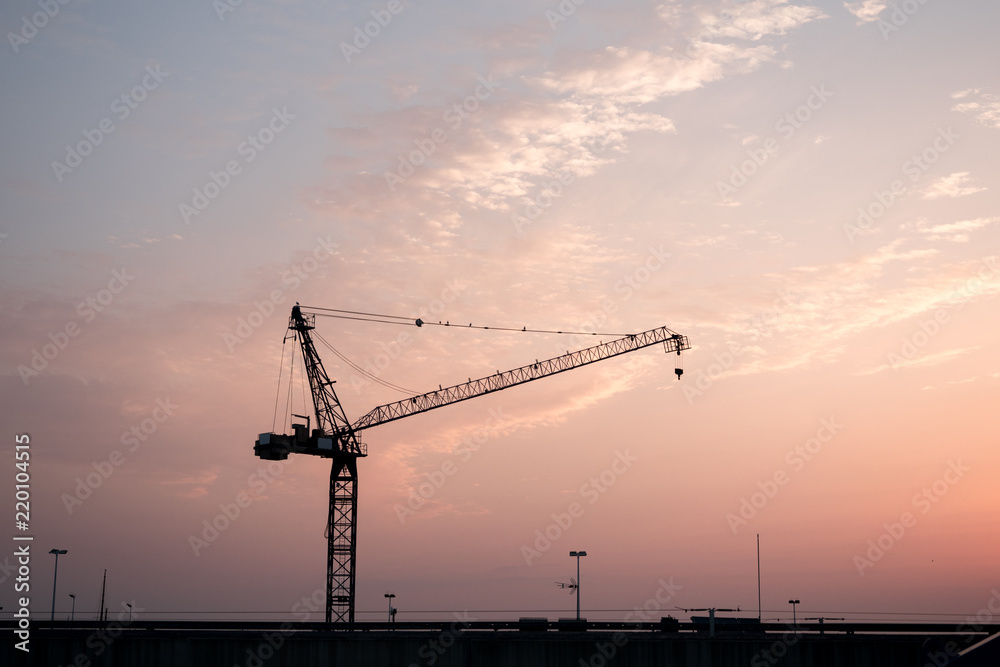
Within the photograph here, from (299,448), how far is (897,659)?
90607 mm

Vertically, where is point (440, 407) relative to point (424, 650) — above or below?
above

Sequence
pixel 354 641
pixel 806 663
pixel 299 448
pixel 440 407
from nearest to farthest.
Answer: pixel 806 663 → pixel 354 641 → pixel 299 448 → pixel 440 407

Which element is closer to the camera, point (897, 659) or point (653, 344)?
point (897, 659)

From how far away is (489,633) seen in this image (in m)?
52.3

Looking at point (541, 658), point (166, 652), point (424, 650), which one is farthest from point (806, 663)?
point (166, 652)

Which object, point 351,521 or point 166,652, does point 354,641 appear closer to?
point 166,652

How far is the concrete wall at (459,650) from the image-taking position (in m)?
49.7

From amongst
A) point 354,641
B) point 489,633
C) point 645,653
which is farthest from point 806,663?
point 354,641

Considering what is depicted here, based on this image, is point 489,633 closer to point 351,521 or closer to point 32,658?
point 32,658

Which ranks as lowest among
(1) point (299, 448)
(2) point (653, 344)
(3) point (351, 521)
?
(3) point (351, 521)

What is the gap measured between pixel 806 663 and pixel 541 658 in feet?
50.9

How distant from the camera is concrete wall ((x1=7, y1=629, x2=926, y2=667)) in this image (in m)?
49.7

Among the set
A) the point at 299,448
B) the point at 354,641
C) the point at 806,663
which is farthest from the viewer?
the point at 299,448

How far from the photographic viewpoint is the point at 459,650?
5153 cm
